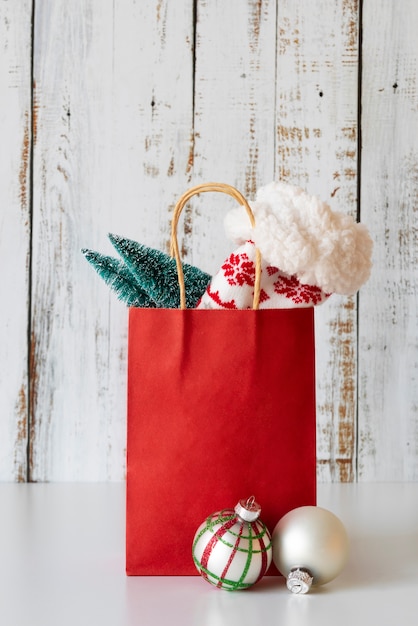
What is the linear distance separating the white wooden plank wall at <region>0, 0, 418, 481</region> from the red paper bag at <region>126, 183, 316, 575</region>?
42 centimetres

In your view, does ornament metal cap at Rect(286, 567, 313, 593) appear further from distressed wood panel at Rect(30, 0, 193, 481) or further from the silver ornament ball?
distressed wood panel at Rect(30, 0, 193, 481)

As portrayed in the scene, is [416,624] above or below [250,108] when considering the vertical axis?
below

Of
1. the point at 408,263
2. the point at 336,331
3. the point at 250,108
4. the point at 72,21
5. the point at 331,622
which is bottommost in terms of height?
the point at 331,622

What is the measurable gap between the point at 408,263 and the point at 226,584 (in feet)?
2.24

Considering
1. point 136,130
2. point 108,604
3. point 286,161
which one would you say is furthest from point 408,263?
point 108,604

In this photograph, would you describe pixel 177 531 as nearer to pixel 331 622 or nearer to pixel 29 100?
pixel 331 622

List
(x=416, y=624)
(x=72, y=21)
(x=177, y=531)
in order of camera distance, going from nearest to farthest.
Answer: (x=416, y=624) < (x=177, y=531) < (x=72, y=21)

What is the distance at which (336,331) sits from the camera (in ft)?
3.98

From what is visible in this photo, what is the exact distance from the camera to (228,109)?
3.92 ft

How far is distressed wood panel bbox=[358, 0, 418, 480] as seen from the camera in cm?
120

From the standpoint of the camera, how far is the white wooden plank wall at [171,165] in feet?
3.88

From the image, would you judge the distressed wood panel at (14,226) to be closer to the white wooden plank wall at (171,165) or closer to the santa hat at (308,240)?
the white wooden plank wall at (171,165)

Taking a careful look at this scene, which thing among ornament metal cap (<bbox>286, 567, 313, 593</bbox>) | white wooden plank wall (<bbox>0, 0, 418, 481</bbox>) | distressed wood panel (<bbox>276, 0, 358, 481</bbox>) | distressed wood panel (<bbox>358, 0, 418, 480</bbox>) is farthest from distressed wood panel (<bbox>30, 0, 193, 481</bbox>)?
ornament metal cap (<bbox>286, 567, 313, 593</bbox>)

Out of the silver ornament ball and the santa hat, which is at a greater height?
the santa hat
